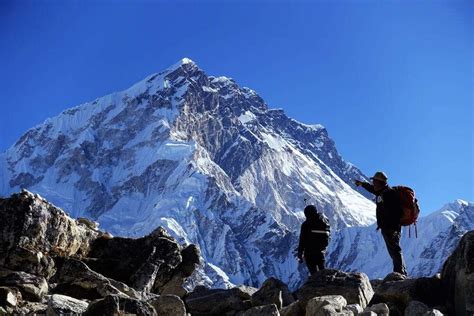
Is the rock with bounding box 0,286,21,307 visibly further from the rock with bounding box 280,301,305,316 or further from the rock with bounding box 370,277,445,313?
the rock with bounding box 370,277,445,313

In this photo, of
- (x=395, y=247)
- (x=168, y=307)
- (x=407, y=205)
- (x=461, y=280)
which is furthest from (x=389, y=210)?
(x=168, y=307)

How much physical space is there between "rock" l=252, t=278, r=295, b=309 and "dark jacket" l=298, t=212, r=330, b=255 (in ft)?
6.51

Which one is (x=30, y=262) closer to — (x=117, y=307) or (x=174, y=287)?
(x=174, y=287)

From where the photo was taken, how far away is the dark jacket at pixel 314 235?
16.0m

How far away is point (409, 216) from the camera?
15.4 meters

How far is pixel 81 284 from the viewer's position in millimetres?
14445

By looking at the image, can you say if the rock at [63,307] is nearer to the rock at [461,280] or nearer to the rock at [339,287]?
the rock at [339,287]

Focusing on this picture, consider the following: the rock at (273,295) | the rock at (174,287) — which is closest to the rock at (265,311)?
the rock at (273,295)

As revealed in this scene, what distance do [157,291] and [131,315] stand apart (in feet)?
28.5

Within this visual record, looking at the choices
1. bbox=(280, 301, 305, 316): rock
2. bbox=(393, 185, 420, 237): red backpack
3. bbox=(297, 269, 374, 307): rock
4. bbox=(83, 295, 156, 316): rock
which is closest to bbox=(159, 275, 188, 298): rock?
bbox=(297, 269, 374, 307): rock

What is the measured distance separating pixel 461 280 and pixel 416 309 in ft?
3.23

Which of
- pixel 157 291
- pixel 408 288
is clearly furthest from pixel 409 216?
pixel 157 291

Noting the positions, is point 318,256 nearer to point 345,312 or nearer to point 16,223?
point 345,312

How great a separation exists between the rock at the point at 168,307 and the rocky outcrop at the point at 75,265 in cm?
2
